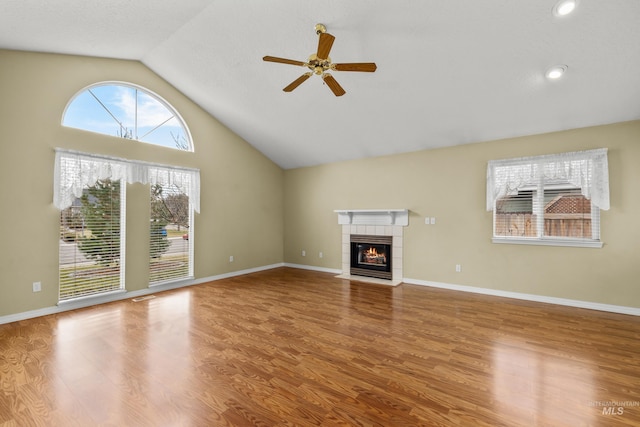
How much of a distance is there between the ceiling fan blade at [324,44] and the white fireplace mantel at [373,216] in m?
3.32

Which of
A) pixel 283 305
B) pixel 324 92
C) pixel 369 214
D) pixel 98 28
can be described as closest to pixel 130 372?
pixel 283 305

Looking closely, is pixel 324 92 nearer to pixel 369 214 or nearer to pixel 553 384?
pixel 369 214

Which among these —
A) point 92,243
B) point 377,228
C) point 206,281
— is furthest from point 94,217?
point 377,228

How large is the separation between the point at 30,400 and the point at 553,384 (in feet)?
12.5

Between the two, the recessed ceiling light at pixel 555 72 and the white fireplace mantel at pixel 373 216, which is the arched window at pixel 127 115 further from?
the recessed ceiling light at pixel 555 72

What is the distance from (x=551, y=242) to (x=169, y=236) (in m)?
6.13

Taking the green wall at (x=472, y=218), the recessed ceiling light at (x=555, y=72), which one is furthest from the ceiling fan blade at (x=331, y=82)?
the green wall at (x=472, y=218)

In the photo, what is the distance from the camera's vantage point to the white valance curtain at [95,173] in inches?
144

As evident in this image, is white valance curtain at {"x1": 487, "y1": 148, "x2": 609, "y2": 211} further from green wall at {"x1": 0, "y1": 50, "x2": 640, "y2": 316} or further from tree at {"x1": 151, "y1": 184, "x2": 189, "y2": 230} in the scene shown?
tree at {"x1": 151, "y1": 184, "x2": 189, "y2": 230}

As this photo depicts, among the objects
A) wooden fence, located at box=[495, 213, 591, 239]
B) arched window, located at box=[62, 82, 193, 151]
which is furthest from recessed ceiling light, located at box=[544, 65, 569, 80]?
arched window, located at box=[62, 82, 193, 151]

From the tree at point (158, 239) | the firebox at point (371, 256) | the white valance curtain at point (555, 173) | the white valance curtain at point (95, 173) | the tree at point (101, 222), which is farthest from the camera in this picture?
the firebox at point (371, 256)

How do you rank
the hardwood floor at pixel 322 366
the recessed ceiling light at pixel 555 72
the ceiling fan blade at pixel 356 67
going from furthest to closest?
1. the recessed ceiling light at pixel 555 72
2. the ceiling fan blade at pixel 356 67
3. the hardwood floor at pixel 322 366

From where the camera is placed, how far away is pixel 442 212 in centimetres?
499

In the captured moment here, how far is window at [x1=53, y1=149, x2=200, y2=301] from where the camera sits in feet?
12.2
